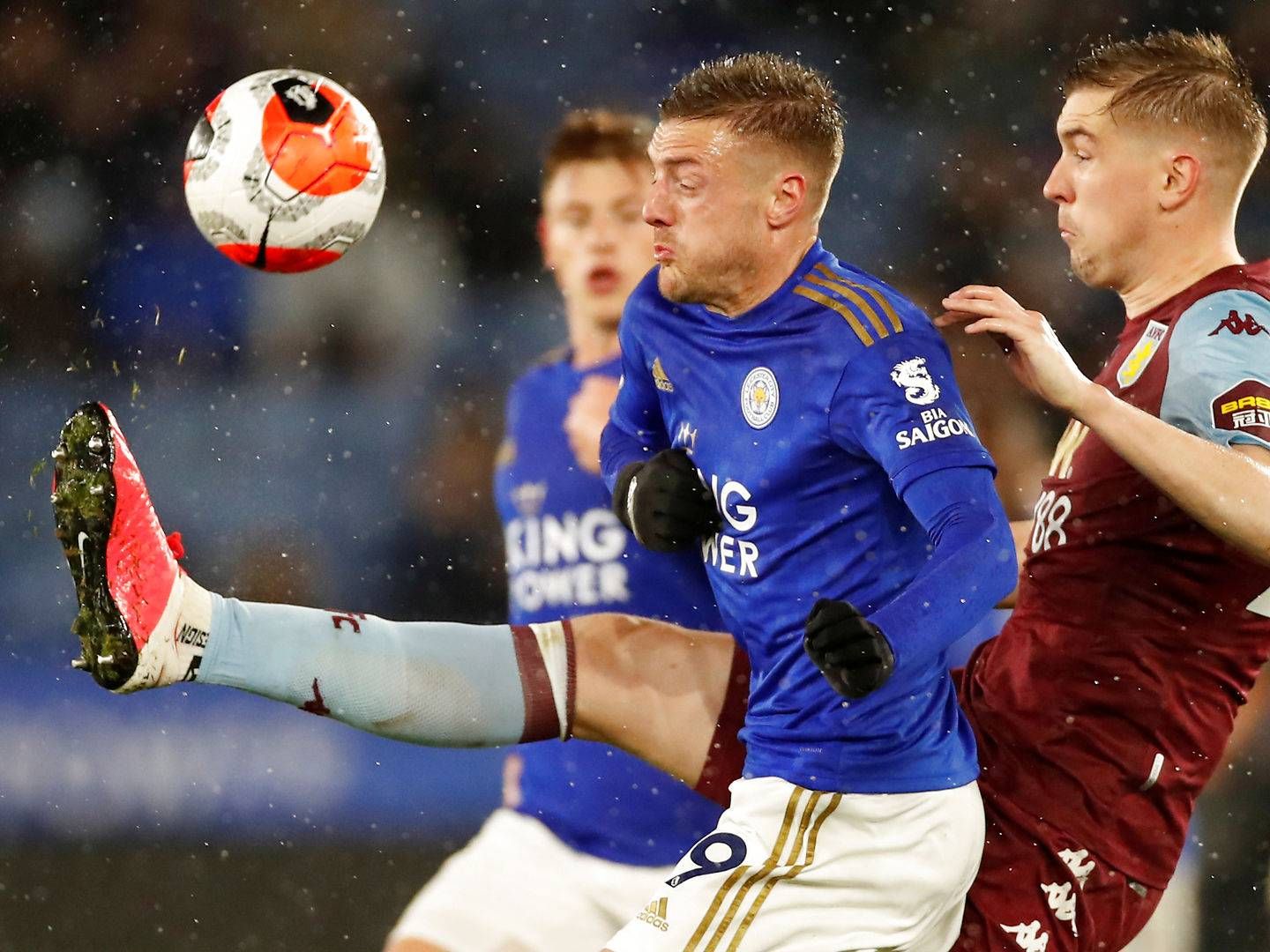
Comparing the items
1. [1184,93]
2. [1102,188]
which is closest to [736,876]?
[1102,188]

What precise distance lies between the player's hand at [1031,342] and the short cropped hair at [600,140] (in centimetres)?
204

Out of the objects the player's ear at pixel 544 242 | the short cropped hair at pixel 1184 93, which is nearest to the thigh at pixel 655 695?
the short cropped hair at pixel 1184 93

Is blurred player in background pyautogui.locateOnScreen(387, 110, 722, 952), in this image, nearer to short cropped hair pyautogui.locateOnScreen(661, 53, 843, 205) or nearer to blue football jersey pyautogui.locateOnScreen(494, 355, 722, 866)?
blue football jersey pyautogui.locateOnScreen(494, 355, 722, 866)

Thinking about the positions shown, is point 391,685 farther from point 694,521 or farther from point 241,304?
point 241,304

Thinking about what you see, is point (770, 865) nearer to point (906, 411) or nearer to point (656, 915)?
point (656, 915)

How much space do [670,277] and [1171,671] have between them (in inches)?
45.5

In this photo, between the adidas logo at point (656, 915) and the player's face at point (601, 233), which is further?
the player's face at point (601, 233)

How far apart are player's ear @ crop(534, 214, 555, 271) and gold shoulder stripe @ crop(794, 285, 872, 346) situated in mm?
2502

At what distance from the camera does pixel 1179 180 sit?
3.12m

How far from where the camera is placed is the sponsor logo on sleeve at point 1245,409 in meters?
2.76

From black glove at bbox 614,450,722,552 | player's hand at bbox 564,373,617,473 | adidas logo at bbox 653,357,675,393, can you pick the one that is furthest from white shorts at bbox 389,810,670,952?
adidas logo at bbox 653,357,675,393

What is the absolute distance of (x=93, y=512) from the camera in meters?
3.04

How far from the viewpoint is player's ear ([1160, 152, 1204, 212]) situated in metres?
3.11

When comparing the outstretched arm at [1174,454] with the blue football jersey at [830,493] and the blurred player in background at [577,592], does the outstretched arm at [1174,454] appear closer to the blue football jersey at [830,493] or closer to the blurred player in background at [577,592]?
the blue football jersey at [830,493]
